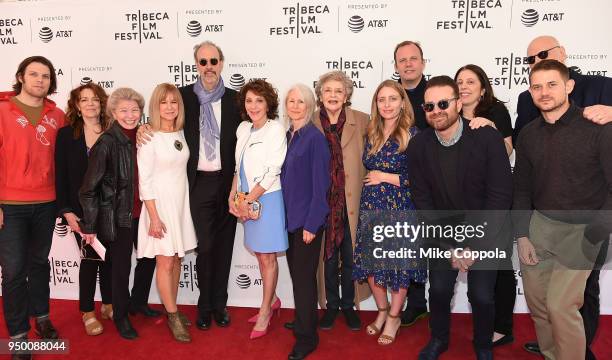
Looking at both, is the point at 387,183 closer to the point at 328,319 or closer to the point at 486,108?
the point at 486,108

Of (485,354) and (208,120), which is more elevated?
(208,120)

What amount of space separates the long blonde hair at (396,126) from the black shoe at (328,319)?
1354 mm

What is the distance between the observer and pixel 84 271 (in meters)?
3.36

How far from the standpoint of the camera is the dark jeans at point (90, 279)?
132 inches

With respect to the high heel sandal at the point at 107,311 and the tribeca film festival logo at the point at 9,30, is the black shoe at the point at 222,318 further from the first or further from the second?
the tribeca film festival logo at the point at 9,30

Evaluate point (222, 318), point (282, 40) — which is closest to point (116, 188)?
point (222, 318)

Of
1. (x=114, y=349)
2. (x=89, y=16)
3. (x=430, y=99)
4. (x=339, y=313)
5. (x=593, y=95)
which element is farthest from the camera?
(x=89, y=16)

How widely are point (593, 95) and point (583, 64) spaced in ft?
3.60

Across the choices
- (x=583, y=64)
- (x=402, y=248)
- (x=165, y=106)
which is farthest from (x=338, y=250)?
(x=583, y=64)

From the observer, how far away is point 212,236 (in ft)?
11.1

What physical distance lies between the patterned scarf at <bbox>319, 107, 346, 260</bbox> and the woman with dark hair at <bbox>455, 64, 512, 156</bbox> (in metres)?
0.86

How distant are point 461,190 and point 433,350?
3.72 feet

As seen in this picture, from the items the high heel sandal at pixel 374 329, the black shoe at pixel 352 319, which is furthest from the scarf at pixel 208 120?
the high heel sandal at pixel 374 329

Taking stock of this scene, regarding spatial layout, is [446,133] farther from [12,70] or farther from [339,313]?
[12,70]
